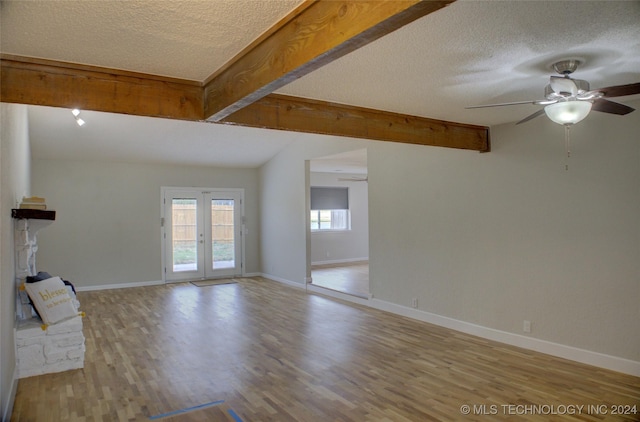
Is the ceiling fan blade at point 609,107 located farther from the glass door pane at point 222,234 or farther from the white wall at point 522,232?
the glass door pane at point 222,234

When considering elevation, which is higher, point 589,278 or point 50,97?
point 50,97

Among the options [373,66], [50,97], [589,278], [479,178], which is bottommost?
[589,278]

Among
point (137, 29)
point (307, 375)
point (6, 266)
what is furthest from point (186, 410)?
point (137, 29)

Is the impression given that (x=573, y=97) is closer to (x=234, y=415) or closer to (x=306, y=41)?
(x=306, y=41)

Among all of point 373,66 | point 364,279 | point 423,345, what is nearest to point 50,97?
point 373,66

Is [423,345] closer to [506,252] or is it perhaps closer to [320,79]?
[506,252]

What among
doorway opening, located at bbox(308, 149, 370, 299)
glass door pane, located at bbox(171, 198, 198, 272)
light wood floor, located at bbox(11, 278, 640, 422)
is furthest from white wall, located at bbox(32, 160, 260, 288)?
doorway opening, located at bbox(308, 149, 370, 299)

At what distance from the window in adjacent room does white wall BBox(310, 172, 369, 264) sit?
15 centimetres

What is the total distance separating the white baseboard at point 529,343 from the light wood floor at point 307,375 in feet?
0.34

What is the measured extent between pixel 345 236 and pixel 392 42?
380 inches

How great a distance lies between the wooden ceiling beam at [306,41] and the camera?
5.13 ft

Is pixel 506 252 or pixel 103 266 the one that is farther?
pixel 103 266

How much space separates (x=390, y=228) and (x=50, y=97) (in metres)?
4.58

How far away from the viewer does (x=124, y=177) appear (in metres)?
8.47
